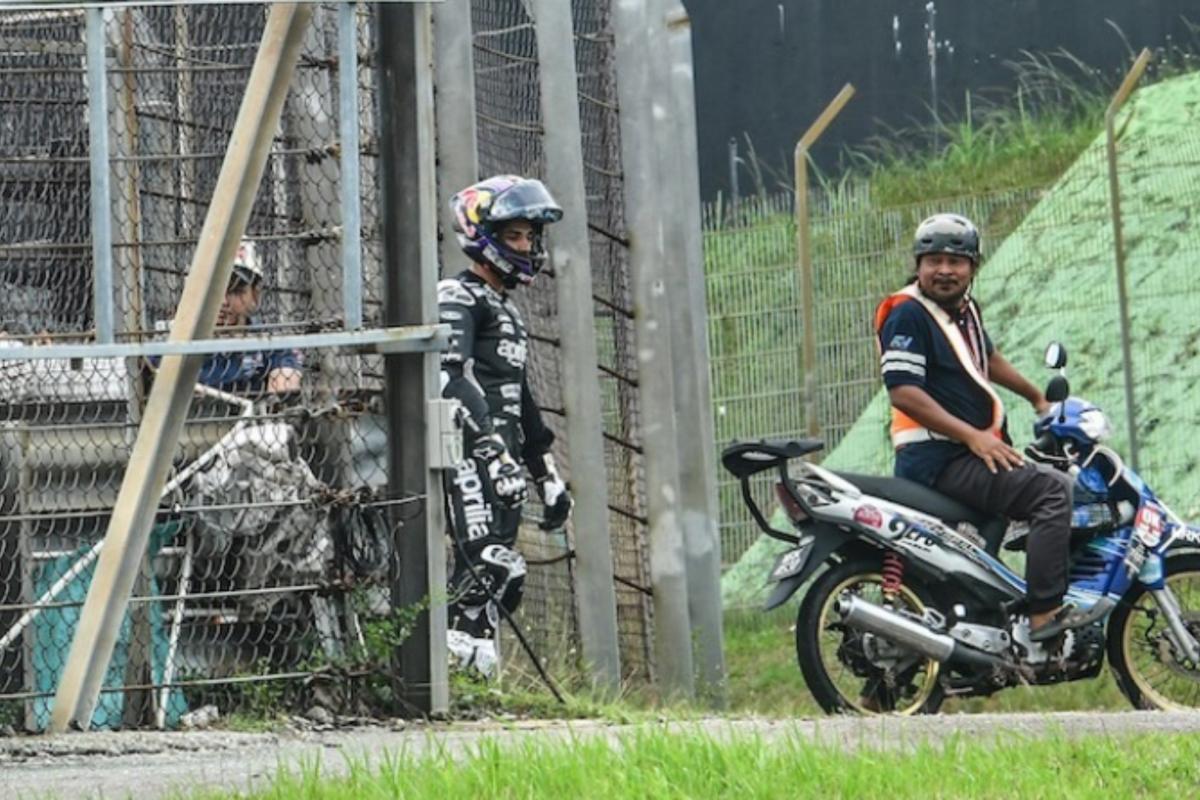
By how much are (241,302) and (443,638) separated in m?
1.76

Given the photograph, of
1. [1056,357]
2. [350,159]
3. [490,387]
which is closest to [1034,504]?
[1056,357]

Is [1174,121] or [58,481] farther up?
[1174,121]

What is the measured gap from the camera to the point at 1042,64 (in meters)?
22.5

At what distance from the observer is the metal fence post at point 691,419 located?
12906 millimetres

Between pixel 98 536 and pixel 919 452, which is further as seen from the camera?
pixel 919 452

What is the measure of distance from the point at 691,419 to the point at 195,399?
3.55 meters

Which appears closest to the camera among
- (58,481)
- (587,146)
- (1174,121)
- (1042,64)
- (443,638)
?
(443,638)

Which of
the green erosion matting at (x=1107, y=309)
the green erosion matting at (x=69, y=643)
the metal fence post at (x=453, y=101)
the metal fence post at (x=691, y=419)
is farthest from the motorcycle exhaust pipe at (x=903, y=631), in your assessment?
the green erosion matting at (x=1107, y=309)

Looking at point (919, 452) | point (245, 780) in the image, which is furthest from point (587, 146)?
point (245, 780)

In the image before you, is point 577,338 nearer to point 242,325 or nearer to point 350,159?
point 242,325

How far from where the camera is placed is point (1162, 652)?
11523 mm

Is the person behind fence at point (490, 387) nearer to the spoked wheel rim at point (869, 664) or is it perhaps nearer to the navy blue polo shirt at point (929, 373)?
the spoked wheel rim at point (869, 664)

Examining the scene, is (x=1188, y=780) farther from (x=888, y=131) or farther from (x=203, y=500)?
(x=888, y=131)

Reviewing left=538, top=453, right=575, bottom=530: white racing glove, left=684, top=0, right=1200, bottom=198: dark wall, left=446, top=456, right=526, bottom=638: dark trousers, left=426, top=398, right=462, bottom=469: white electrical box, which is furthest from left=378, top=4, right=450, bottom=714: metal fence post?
left=684, top=0, right=1200, bottom=198: dark wall
